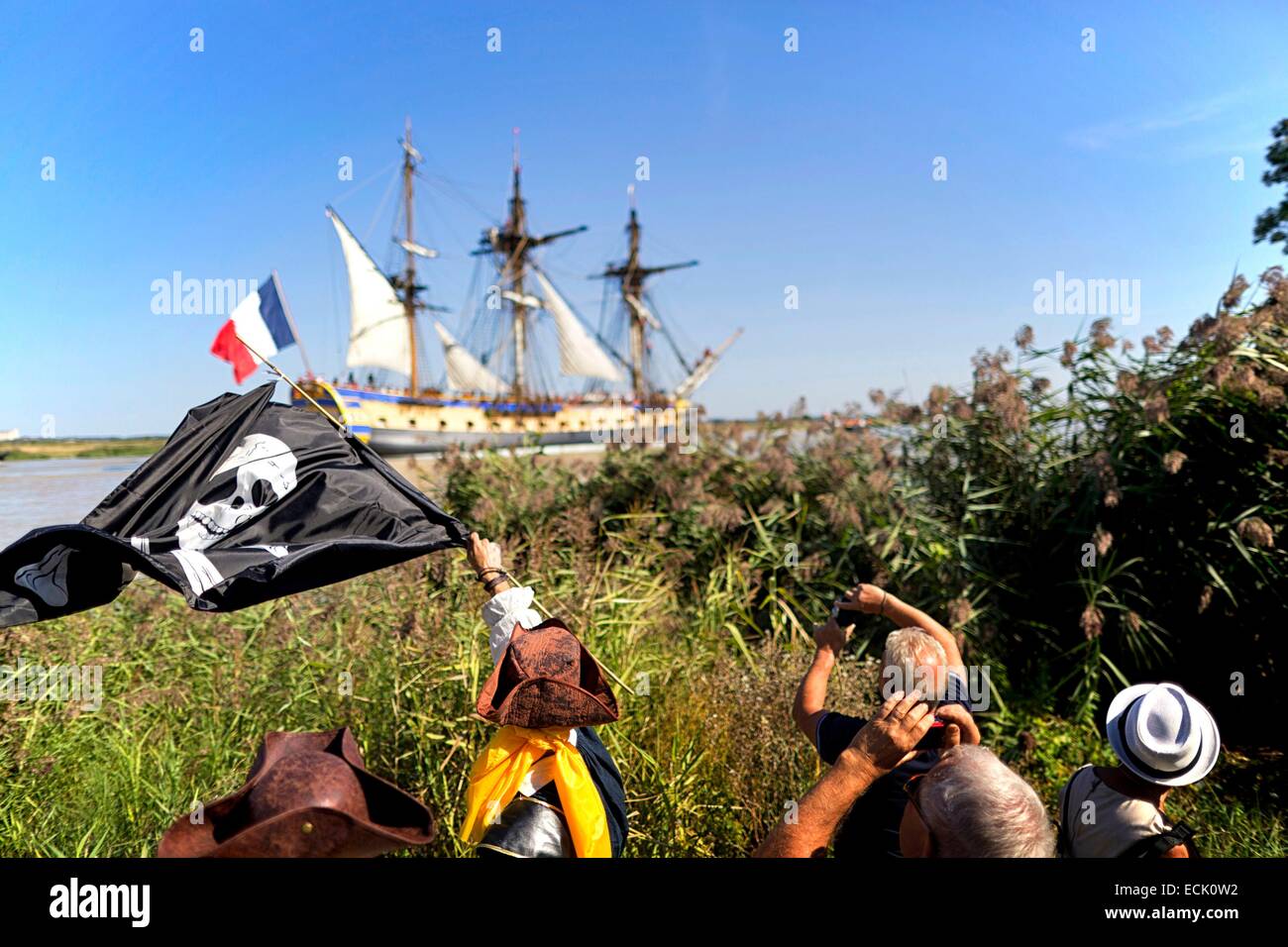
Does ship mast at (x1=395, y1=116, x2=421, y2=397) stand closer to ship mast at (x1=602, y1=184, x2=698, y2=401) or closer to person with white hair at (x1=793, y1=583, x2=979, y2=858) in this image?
ship mast at (x1=602, y1=184, x2=698, y2=401)

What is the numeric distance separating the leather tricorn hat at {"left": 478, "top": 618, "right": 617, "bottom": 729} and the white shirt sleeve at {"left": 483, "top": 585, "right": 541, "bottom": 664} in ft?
0.29

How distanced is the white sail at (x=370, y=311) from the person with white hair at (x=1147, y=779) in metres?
55.6

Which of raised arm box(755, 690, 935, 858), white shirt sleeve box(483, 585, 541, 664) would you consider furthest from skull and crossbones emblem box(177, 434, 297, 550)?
raised arm box(755, 690, 935, 858)

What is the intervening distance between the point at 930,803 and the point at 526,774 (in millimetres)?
1206

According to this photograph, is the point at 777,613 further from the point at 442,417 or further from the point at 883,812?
the point at 442,417

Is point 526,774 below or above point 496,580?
below

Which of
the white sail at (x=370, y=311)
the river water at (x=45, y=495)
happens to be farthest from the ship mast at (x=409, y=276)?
the river water at (x=45, y=495)

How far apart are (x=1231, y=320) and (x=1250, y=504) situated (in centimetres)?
136

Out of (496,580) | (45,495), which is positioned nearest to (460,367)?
(45,495)

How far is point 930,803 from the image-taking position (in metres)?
2.33

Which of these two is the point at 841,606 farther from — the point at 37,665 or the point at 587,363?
the point at 587,363

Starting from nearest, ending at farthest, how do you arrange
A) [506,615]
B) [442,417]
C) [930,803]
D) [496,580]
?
1. [930,803]
2. [506,615]
3. [496,580]
4. [442,417]
